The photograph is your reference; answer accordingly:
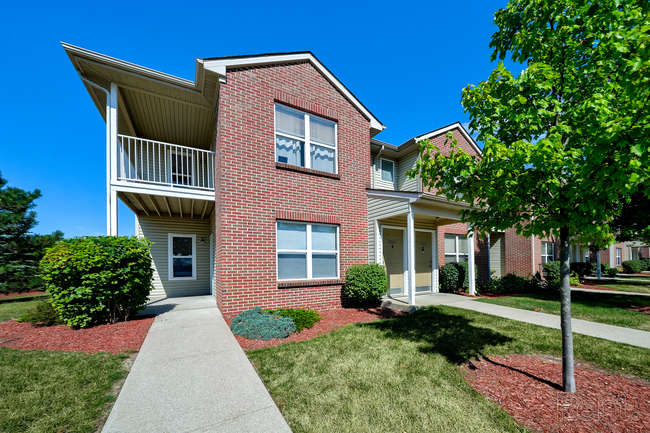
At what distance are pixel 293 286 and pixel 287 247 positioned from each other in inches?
42.1

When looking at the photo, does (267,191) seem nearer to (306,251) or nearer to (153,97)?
(306,251)

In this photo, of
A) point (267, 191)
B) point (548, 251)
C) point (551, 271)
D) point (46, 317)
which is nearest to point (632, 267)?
point (548, 251)

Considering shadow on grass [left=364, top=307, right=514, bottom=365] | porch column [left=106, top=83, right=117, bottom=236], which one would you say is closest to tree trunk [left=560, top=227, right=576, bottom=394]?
shadow on grass [left=364, top=307, right=514, bottom=365]

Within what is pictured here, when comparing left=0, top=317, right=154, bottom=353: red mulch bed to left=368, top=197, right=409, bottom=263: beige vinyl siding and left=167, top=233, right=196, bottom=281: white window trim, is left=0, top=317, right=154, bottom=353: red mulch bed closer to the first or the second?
left=167, top=233, right=196, bottom=281: white window trim

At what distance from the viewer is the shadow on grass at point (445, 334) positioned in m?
4.80

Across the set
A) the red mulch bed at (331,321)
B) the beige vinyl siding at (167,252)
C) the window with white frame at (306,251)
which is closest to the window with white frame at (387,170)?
the window with white frame at (306,251)

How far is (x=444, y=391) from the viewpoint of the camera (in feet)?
11.2

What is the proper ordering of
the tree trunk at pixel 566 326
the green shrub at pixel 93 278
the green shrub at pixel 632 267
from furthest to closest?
the green shrub at pixel 632 267
the green shrub at pixel 93 278
the tree trunk at pixel 566 326

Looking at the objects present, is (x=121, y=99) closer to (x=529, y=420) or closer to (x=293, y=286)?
(x=293, y=286)

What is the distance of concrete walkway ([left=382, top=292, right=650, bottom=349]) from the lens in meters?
5.64

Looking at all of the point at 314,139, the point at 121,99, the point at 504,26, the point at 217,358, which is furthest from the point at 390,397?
the point at 121,99

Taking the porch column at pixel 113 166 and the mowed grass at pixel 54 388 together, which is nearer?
the mowed grass at pixel 54 388

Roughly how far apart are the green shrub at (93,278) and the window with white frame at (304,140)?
14.6ft

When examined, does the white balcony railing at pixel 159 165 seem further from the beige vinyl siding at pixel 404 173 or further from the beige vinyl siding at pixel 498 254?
the beige vinyl siding at pixel 498 254
